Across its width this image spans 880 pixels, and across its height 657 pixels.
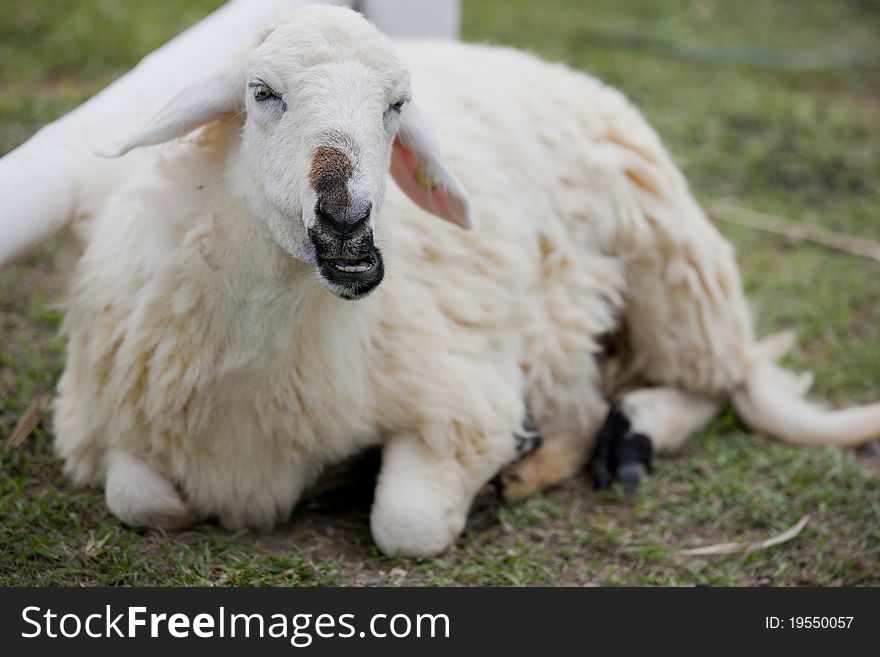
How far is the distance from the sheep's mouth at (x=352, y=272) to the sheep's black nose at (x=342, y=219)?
69 millimetres

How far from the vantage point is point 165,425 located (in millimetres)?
3516

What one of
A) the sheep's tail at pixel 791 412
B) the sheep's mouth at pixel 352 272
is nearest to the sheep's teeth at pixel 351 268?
the sheep's mouth at pixel 352 272

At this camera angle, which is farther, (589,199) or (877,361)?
(877,361)

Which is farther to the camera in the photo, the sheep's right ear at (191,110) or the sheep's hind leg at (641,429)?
the sheep's hind leg at (641,429)

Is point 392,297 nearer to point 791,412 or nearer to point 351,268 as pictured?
point 351,268

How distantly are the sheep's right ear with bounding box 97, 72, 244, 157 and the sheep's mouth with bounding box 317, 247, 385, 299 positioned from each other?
591 millimetres

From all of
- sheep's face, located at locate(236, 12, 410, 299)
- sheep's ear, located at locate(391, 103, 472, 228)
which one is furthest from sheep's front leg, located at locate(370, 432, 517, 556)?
sheep's face, located at locate(236, 12, 410, 299)

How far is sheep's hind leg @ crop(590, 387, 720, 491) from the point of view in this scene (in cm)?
438

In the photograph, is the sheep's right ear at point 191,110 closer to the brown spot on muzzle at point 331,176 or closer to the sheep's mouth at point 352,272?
the brown spot on muzzle at point 331,176

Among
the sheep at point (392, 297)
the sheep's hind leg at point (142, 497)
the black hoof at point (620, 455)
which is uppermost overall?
the sheep at point (392, 297)

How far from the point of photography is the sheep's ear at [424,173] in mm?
3334

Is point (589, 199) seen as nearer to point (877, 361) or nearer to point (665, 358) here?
point (665, 358)

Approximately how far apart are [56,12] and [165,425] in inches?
183
